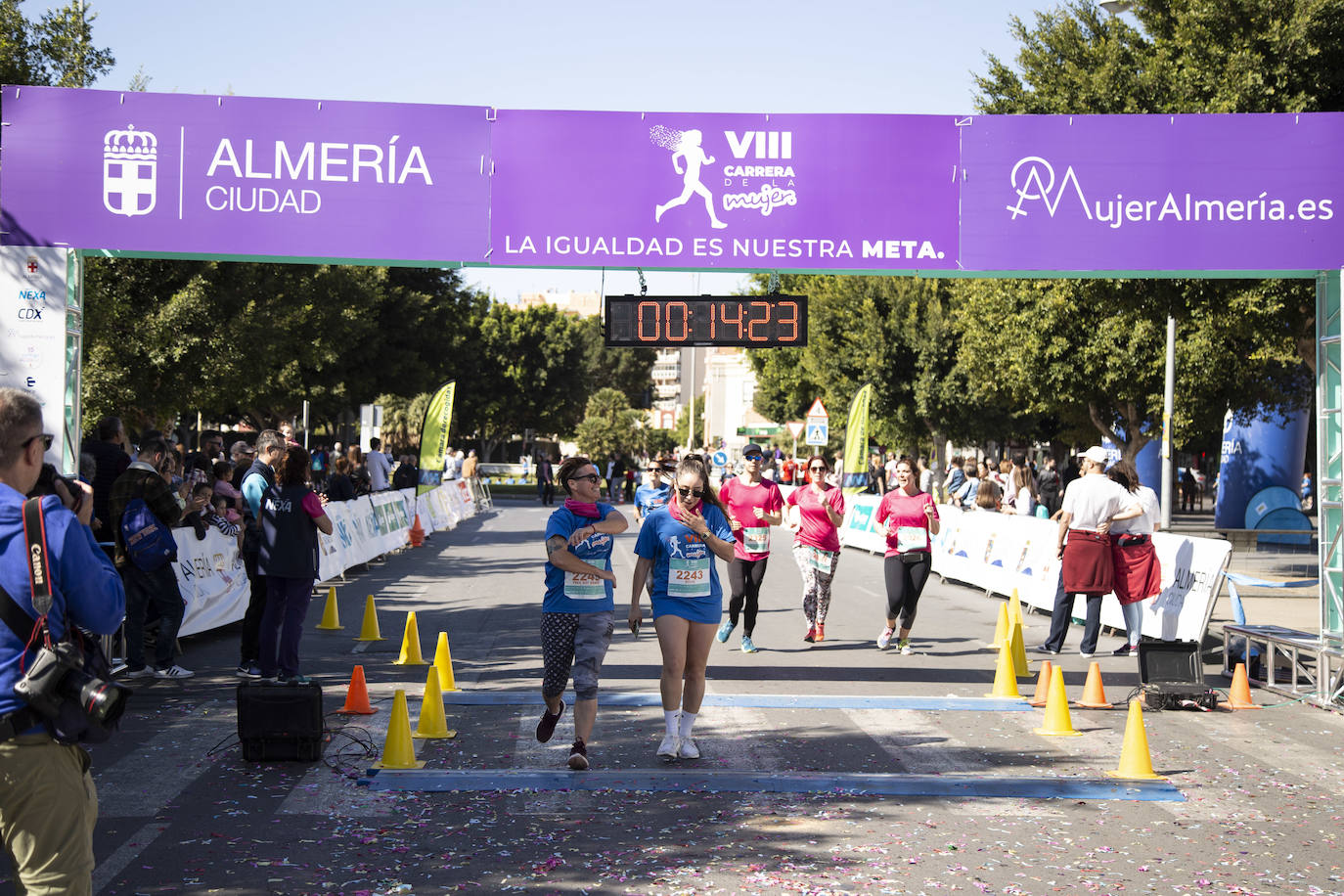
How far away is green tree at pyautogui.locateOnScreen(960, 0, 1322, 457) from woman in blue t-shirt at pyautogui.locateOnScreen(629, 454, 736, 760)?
12.0 metres

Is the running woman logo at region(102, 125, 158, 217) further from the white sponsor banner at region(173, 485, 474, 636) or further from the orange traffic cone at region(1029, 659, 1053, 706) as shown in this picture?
the orange traffic cone at region(1029, 659, 1053, 706)

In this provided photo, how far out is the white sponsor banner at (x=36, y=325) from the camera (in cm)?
1009

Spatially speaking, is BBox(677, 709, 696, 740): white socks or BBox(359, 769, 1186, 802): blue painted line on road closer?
BBox(359, 769, 1186, 802): blue painted line on road

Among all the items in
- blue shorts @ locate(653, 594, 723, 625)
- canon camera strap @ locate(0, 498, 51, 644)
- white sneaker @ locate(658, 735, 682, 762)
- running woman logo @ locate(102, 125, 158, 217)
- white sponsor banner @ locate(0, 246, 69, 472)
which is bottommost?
white sneaker @ locate(658, 735, 682, 762)

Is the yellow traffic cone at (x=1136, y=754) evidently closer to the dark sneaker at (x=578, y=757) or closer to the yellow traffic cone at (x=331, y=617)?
the dark sneaker at (x=578, y=757)

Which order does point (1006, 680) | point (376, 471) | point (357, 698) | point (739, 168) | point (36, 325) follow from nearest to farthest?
1. point (357, 698)
2. point (36, 325)
3. point (1006, 680)
4. point (739, 168)
5. point (376, 471)

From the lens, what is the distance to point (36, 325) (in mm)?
10141

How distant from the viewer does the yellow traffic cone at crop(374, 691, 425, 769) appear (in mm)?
7539

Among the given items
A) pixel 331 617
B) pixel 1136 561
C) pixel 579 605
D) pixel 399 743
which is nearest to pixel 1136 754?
pixel 579 605

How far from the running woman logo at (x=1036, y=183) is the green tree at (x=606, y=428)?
52.8 m

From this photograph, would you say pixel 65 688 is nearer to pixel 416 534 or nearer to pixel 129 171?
pixel 129 171

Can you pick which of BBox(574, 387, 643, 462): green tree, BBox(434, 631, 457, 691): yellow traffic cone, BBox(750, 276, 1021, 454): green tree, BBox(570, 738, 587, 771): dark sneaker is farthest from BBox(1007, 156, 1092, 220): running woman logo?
BBox(574, 387, 643, 462): green tree

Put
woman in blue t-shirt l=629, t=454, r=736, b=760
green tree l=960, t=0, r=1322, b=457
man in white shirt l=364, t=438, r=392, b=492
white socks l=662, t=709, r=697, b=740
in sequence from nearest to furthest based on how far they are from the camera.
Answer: woman in blue t-shirt l=629, t=454, r=736, b=760, white socks l=662, t=709, r=697, b=740, green tree l=960, t=0, r=1322, b=457, man in white shirt l=364, t=438, r=392, b=492

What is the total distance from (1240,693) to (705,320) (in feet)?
17.1
